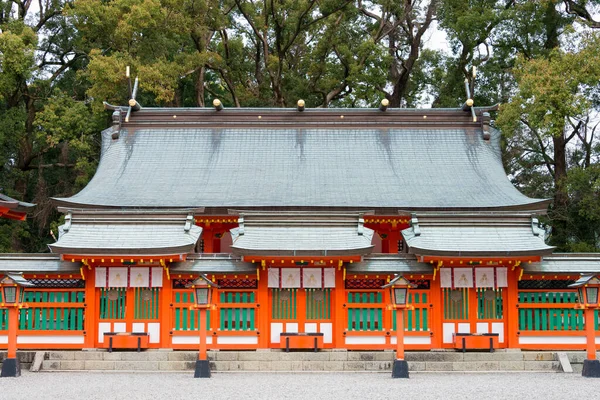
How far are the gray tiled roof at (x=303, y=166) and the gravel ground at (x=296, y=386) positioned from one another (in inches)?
215

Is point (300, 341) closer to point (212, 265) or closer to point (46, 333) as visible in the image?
point (212, 265)

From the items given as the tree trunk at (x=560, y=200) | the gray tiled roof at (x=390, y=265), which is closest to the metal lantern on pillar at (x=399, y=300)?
the gray tiled roof at (x=390, y=265)

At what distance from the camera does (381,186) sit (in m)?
19.4

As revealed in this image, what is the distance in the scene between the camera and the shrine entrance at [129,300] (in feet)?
51.6

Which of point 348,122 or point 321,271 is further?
point 348,122

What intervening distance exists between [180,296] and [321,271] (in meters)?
3.10

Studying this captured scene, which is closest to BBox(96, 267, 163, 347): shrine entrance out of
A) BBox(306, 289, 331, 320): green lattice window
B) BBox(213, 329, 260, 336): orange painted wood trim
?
BBox(213, 329, 260, 336): orange painted wood trim

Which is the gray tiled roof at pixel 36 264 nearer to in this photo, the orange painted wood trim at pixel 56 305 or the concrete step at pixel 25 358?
the orange painted wood trim at pixel 56 305

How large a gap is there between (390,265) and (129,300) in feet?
18.6

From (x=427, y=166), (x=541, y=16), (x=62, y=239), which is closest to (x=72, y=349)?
(x=62, y=239)

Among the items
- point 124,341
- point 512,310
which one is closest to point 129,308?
point 124,341

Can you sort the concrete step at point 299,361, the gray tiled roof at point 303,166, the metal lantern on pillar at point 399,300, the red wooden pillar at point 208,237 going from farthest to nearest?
the gray tiled roof at point 303,166 → the red wooden pillar at point 208,237 → the concrete step at point 299,361 → the metal lantern on pillar at point 399,300

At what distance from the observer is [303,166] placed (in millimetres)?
20547

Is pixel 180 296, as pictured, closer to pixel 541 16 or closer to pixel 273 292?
pixel 273 292
